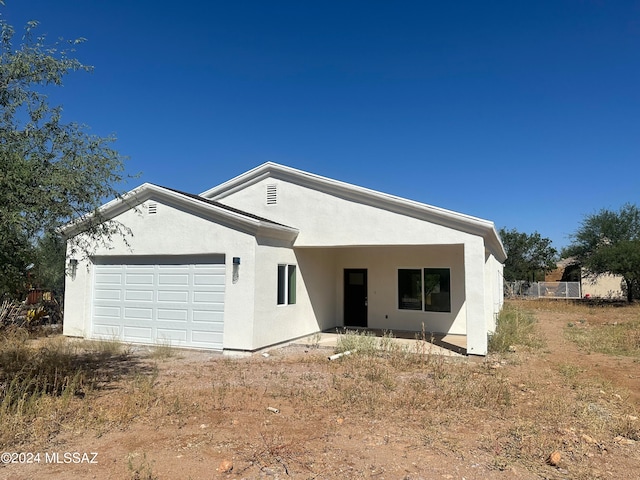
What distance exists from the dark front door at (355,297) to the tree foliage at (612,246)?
73.7ft

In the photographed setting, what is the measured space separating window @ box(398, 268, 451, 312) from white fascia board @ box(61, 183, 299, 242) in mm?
4767

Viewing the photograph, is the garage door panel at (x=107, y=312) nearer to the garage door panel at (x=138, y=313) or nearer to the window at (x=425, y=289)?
the garage door panel at (x=138, y=313)

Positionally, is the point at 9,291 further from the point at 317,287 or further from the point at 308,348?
the point at 317,287

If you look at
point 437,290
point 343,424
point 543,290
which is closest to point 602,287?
point 543,290

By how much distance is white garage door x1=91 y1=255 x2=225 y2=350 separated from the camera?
11883 mm

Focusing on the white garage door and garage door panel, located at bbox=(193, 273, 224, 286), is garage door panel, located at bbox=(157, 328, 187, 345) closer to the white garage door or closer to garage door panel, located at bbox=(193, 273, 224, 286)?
the white garage door

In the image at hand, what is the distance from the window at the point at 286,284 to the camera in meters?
12.9

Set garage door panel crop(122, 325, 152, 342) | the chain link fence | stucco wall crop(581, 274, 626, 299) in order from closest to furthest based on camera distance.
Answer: garage door panel crop(122, 325, 152, 342) → stucco wall crop(581, 274, 626, 299) → the chain link fence

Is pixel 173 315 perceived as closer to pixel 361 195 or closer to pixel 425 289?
pixel 361 195

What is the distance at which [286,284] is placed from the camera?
42.9ft

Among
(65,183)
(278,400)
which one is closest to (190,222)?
(65,183)

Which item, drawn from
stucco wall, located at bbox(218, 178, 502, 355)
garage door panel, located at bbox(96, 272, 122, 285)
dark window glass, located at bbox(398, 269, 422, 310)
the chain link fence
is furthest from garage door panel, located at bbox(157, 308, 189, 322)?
the chain link fence

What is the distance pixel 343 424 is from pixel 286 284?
720 cm

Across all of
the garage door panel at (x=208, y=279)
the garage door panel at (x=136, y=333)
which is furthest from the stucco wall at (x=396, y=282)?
the garage door panel at (x=136, y=333)
